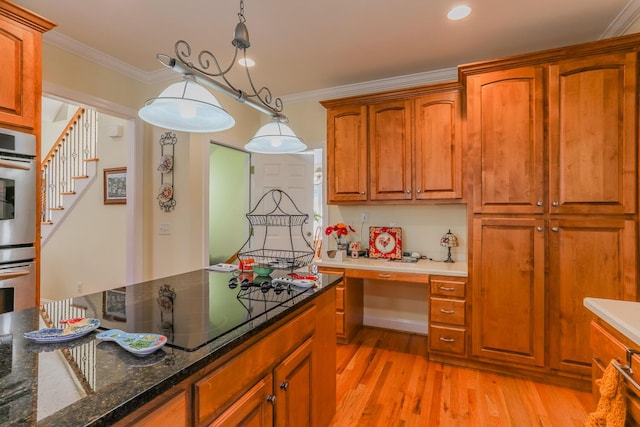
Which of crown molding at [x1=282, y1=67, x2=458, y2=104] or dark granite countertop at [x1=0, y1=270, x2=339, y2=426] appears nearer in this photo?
dark granite countertop at [x1=0, y1=270, x2=339, y2=426]

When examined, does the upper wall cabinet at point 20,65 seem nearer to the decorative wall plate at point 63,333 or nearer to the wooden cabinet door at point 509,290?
the decorative wall plate at point 63,333

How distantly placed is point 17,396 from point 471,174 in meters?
2.81

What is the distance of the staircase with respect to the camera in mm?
4172

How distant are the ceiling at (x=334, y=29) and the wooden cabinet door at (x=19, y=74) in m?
0.45

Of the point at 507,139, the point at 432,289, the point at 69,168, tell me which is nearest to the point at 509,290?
the point at 432,289

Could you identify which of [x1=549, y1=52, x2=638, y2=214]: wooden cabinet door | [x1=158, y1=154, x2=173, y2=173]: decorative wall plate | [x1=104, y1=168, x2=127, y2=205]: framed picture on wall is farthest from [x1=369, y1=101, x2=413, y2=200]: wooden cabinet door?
[x1=104, y1=168, x2=127, y2=205]: framed picture on wall

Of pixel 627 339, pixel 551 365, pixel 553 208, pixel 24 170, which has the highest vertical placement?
pixel 24 170

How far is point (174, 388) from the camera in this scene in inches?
31.8

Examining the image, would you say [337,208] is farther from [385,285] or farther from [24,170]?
[24,170]

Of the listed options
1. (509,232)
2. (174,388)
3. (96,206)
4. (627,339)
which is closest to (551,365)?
(509,232)

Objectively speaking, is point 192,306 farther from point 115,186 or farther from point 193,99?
point 115,186

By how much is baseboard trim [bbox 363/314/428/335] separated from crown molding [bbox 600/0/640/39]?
9.88 feet

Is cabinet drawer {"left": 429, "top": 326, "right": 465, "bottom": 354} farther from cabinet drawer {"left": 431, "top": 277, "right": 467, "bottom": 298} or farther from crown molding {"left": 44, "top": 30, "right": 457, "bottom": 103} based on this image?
crown molding {"left": 44, "top": 30, "right": 457, "bottom": 103}

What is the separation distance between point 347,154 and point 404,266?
129cm
